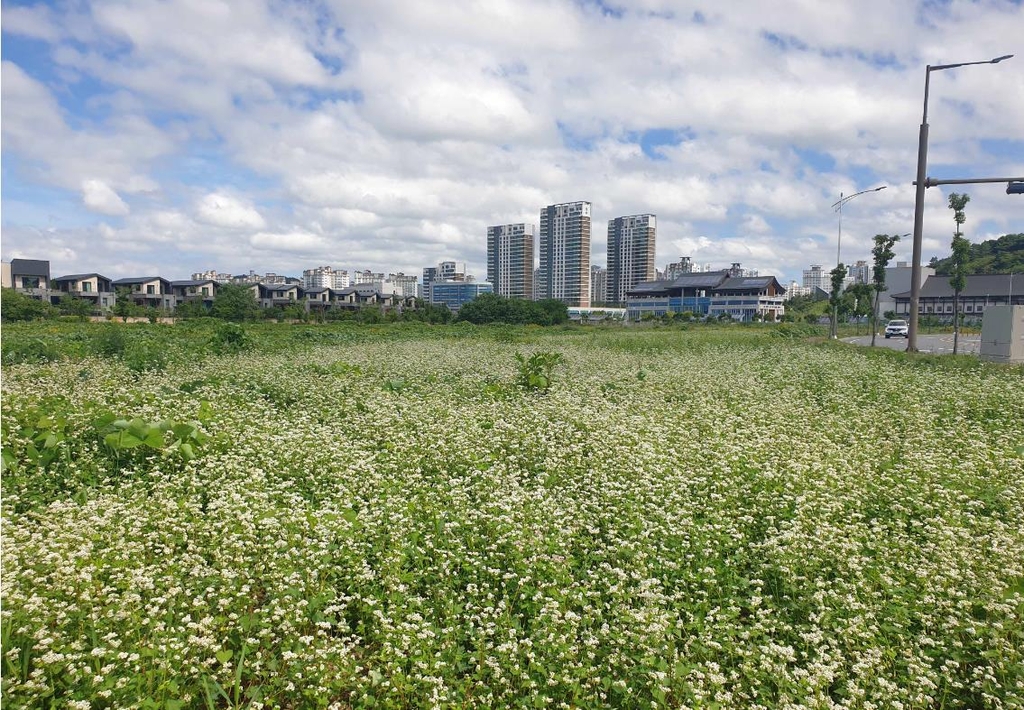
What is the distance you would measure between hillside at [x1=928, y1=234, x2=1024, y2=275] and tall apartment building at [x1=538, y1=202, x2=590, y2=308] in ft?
310

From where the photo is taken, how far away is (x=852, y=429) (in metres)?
9.95

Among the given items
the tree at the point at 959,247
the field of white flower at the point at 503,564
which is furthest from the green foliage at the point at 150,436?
the tree at the point at 959,247

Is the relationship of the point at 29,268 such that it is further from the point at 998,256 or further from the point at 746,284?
the point at 998,256

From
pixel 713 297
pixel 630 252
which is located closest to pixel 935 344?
pixel 713 297

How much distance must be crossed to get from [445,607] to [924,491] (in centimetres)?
529

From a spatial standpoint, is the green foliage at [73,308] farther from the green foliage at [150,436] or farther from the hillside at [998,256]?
the hillside at [998,256]

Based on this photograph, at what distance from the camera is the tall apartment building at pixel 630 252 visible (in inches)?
7288

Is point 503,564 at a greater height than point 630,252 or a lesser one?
lesser

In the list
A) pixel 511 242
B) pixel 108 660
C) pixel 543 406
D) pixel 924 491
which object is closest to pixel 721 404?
pixel 543 406

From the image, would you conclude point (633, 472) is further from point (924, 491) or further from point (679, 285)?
point (679, 285)

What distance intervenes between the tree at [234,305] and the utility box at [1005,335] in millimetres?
59327

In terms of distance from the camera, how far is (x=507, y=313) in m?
71.6

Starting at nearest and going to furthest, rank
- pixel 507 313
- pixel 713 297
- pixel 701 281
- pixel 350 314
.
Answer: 1. pixel 507 313
2. pixel 350 314
3. pixel 713 297
4. pixel 701 281

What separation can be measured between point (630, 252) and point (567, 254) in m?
20.4
